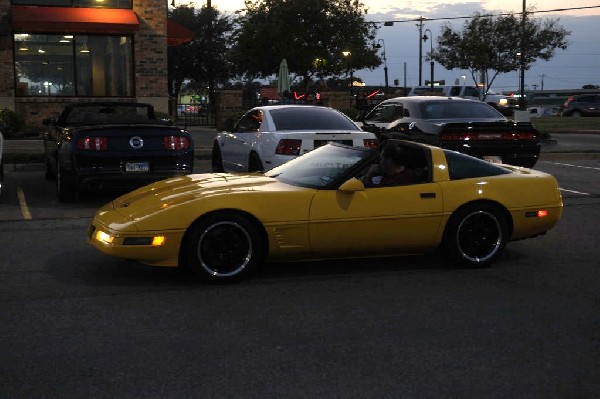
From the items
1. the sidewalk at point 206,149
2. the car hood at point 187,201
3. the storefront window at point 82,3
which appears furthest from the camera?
the storefront window at point 82,3

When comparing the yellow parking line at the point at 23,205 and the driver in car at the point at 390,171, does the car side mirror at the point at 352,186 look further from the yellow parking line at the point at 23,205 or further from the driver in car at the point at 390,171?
the yellow parking line at the point at 23,205

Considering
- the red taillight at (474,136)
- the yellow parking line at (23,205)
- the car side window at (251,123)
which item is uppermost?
the car side window at (251,123)

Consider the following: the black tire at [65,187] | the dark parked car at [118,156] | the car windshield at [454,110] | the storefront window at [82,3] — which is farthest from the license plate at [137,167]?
the storefront window at [82,3]

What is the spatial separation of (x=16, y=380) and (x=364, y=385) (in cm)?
190

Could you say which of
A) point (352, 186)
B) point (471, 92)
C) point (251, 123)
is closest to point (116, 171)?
point (251, 123)

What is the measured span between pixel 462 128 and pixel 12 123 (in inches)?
583

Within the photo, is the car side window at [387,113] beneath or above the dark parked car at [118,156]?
above

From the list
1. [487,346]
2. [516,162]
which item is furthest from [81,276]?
[516,162]

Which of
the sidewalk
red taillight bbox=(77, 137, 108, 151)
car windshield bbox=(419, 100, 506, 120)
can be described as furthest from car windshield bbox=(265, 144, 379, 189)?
the sidewalk

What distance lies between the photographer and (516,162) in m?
13.7

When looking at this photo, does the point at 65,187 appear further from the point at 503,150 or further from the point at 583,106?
the point at 583,106

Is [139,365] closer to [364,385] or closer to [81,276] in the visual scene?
[364,385]

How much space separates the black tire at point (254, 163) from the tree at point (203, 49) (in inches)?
1645

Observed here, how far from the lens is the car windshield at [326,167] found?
7004mm
